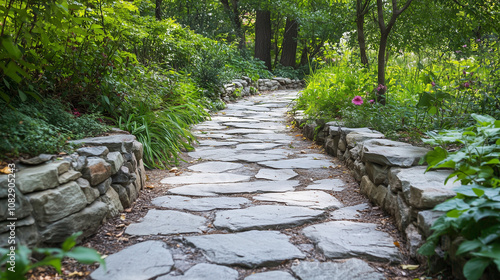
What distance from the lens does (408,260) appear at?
6.36 feet

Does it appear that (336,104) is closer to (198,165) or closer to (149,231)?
(198,165)

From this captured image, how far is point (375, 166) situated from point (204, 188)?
1314 millimetres

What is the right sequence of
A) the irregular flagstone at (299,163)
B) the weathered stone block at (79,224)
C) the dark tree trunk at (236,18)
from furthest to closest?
1. the dark tree trunk at (236,18)
2. the irregular flagstone at (299,163)
3. the weathered stone block at (79,224)

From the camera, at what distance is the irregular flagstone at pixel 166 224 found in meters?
2.29

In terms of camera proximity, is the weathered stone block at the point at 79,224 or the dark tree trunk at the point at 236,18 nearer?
the weathered stone block at the point at 79,224

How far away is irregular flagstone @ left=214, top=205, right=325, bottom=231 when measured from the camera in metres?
2.38

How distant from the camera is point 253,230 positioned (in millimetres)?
2309

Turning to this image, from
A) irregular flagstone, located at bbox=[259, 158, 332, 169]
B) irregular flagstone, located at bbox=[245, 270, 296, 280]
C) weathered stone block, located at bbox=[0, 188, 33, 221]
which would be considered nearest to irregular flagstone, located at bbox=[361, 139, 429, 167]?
irregular flagstone, located at bbox=[259, 158, 332, 169]

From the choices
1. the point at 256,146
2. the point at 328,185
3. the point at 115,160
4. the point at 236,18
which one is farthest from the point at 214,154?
the point at 236,18

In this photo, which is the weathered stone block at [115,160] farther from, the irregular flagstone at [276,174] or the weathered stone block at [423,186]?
the weathered stone block at [423,186]

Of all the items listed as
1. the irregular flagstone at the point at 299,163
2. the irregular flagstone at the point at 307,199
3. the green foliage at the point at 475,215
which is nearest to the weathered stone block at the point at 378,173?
the irregular flagstone at the point at 307,199

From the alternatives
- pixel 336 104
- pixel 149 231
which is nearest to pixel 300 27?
pixel 336 104

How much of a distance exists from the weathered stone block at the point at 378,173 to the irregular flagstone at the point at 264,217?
473mm

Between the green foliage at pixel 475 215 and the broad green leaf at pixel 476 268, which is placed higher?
the green foliage at pixel 475 215
